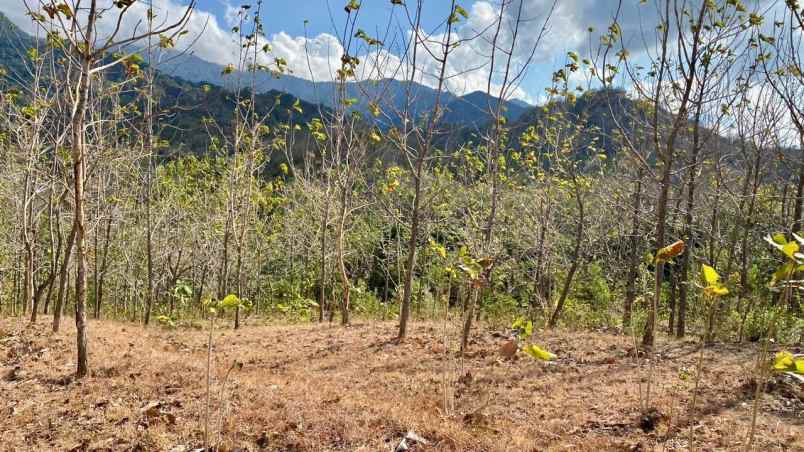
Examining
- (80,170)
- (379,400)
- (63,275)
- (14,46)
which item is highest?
(14,46)

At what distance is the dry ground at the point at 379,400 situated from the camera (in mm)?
3680

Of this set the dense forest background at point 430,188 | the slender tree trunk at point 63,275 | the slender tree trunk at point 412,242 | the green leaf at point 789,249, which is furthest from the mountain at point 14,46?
the green leaf at point 789,249

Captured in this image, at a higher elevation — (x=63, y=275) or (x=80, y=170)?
(x=80, y=170)

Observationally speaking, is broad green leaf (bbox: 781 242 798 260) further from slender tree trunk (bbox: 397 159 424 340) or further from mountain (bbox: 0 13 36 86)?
mountain (bbox: 0 13 36 86)

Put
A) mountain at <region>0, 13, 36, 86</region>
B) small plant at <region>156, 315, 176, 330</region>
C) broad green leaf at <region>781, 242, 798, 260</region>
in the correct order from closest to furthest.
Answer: broad green leaf at <region>781, 242, 798, 260</region> → small plant at <region>156, 315, 176, 330</region> → mountain at <region>0, 13, 36, 86</region>

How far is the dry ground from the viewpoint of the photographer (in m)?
3.68

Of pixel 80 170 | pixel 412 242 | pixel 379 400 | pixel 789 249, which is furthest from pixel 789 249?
pixel 412 242

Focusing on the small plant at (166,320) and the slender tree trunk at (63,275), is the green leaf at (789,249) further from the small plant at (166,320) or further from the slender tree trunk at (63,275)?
the slender tree trunk at (63,275)

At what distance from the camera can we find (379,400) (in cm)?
480

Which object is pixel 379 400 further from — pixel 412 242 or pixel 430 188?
pixel 430 188

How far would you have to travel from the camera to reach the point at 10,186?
11.2m

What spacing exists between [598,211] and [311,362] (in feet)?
33.2

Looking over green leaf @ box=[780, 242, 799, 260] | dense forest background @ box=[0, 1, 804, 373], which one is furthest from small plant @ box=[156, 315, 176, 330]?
green leaf @ box=[780, 242, 799, 260]

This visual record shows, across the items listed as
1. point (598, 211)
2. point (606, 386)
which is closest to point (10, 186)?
point (606, 386)
